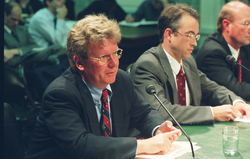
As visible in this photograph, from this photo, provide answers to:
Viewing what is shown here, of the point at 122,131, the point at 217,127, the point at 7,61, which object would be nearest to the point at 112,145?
the point at 122,131

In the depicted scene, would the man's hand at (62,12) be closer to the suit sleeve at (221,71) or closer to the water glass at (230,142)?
the suit sleeve at (221,71)

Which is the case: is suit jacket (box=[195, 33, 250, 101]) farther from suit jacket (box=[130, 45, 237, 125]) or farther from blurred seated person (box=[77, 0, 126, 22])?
blurred seated person (box=[77, 0, 126, 22])

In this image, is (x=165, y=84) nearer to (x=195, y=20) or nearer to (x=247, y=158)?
(x=195, y=20)

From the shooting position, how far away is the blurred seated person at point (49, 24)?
461cm

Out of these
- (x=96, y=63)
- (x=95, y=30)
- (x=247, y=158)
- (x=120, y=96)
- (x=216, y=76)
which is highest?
(x=95, y=30)

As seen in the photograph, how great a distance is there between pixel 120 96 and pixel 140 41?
3.85 meters

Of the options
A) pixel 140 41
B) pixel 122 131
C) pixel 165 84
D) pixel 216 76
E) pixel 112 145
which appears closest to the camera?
pixel 112 145

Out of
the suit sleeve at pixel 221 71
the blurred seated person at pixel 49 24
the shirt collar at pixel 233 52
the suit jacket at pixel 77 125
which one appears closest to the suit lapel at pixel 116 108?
the suit jacket at pixel 77 125

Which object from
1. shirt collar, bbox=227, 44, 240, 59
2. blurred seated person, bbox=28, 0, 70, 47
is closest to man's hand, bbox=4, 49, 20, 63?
blurred seated person, bbox=28, 0, 70, 47

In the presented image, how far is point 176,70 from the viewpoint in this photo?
6.89 ft

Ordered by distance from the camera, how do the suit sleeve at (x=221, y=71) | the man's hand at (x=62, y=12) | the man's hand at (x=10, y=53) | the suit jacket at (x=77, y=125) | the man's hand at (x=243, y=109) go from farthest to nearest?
the man's hand at (x=62, y=12) → the man's hand at (x=10, y=53) → the suit sleeve at (x=221, y=71) → the man's hand at (x=243, y=109) → the suit jacket at (x=77, y=125)

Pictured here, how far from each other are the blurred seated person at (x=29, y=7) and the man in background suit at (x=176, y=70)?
3.10 m

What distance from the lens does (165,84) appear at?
1.98m

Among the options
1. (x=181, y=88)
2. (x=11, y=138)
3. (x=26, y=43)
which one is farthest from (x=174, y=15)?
(x=26, y=43)
